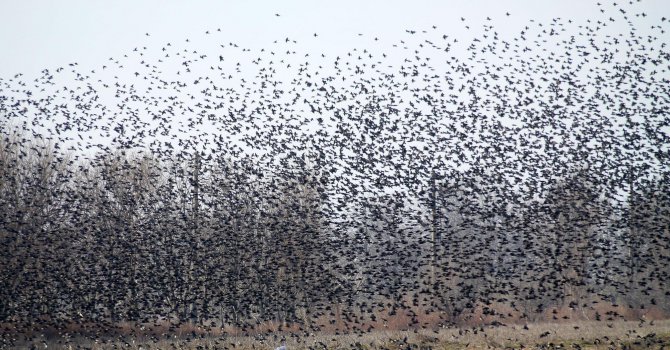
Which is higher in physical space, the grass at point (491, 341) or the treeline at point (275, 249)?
the treeline at point (275, 249)

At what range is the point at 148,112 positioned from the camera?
26.8 metres

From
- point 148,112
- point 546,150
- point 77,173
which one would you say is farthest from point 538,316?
point 77,173

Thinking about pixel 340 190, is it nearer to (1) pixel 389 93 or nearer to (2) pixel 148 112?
(1) pixel 389 93

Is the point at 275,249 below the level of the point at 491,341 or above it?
above

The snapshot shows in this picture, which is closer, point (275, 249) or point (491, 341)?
point (491, 341)

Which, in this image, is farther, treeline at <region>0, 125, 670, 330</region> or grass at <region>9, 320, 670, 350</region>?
treeline at <region>0, 125, 670, 330</region>

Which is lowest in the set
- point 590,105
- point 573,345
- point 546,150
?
point 573,345

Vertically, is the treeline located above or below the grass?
above

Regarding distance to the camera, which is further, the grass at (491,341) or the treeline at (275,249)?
the treeline at (275,249)

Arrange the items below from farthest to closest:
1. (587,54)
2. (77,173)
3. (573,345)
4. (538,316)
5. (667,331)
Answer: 1. (77,173)
2. (538,316)
3. (587,54)
4. (667,331)
5. (573,345)

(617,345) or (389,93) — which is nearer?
(617,345)

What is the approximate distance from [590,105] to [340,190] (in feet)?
34.7

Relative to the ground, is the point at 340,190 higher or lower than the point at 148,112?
lower

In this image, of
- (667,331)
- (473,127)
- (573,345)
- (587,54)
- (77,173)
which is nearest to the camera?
(573,345)
